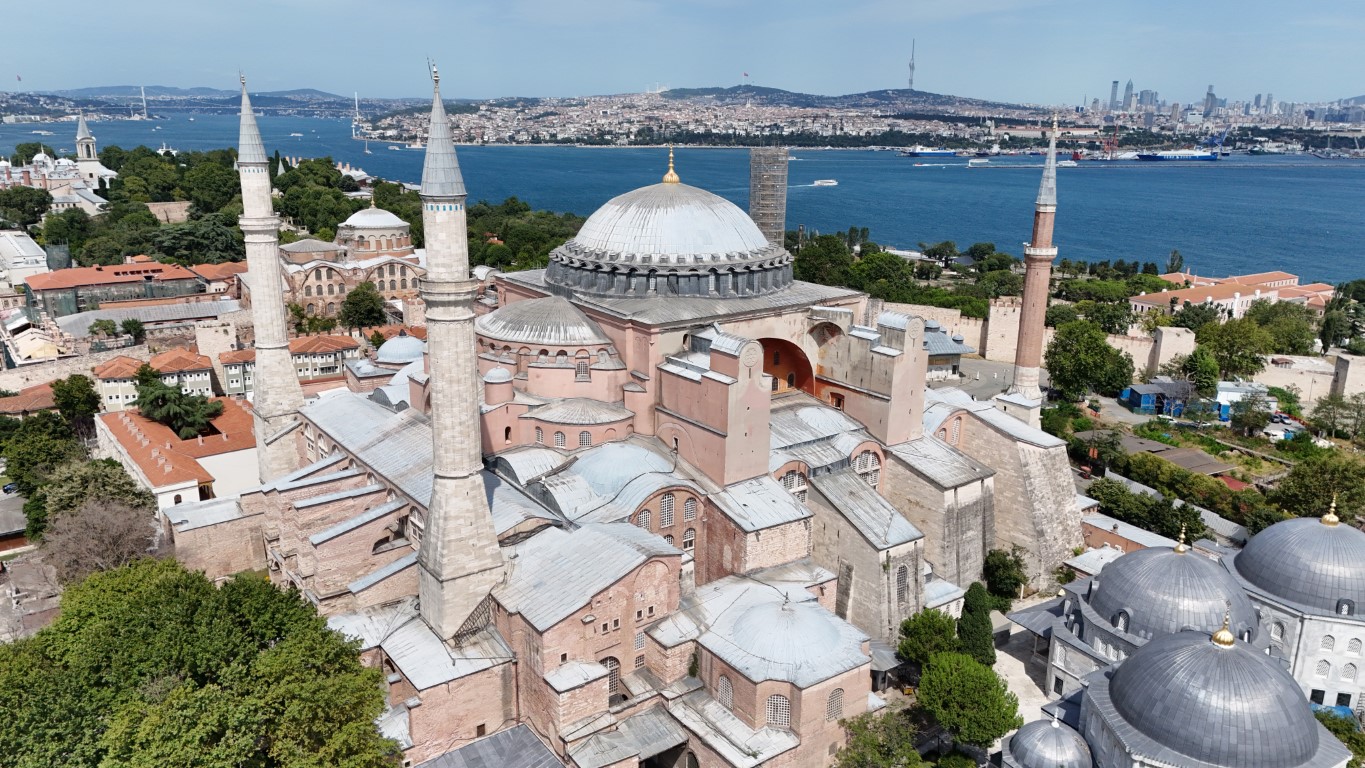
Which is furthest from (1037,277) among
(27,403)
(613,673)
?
(27,403)

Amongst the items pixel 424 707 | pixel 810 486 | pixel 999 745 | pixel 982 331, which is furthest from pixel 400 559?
pixel 982 331

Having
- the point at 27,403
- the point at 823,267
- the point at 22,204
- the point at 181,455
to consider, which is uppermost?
the point at 22,204

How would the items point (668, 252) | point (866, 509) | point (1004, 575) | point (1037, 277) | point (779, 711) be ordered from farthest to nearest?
Answer: point (1037, 277) → point (668, 252) → point (1004, 575) → point (866, 509) → point (779, 711)

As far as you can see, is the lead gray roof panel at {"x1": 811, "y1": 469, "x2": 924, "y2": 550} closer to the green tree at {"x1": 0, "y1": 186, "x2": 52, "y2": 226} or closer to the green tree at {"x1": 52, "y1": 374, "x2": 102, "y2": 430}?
the green tree at {"x1": 52, "y1": 374, "x2": 102, "y2": 430}

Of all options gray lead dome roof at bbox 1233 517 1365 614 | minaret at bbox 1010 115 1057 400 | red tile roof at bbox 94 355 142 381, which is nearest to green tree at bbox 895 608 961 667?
gray lead dome roof at bbox 1233 517 1365 614

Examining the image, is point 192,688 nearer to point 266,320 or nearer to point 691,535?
point 691,535

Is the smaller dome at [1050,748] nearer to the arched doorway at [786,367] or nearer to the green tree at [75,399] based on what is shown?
the arched doorway at [786,367]
